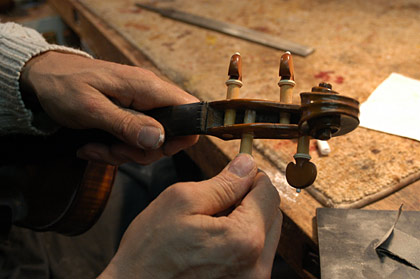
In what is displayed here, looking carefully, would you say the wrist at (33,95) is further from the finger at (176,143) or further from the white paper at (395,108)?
the white paper at (395,108)

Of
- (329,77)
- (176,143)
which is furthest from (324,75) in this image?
(176,143)

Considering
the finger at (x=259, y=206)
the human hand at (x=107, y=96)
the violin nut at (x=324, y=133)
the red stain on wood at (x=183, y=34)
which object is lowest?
the finger at (x=259, y=206)

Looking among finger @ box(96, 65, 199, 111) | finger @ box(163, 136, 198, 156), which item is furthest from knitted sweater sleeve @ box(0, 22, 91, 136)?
finger @ box(163, 136, 198, 156)

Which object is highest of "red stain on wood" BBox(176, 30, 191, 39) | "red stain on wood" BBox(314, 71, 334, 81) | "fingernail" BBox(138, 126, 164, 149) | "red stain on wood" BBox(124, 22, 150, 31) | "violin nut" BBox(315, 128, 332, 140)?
"red stain on wood" BBox(124, 22, 150, 31)

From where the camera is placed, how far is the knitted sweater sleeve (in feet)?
3.19

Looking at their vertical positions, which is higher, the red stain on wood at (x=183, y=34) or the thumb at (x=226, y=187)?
the red stain on wood at (x=183, y=34)

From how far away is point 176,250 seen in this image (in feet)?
1.88

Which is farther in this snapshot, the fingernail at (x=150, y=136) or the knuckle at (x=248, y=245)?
the fingernail at (x=150, y=136)

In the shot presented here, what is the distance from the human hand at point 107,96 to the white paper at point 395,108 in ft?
1.84

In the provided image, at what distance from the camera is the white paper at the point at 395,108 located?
98cm

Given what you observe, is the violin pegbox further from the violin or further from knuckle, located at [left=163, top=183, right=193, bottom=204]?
knuckle, located at [left=163, top=183, right=193, bottom=204]

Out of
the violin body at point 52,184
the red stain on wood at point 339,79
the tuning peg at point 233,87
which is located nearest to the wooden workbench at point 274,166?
the red stain on wood at point 339,79

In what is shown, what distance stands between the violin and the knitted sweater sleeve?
0.37 ft

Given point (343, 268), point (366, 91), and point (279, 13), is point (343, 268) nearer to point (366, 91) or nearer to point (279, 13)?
point (366, 91)
